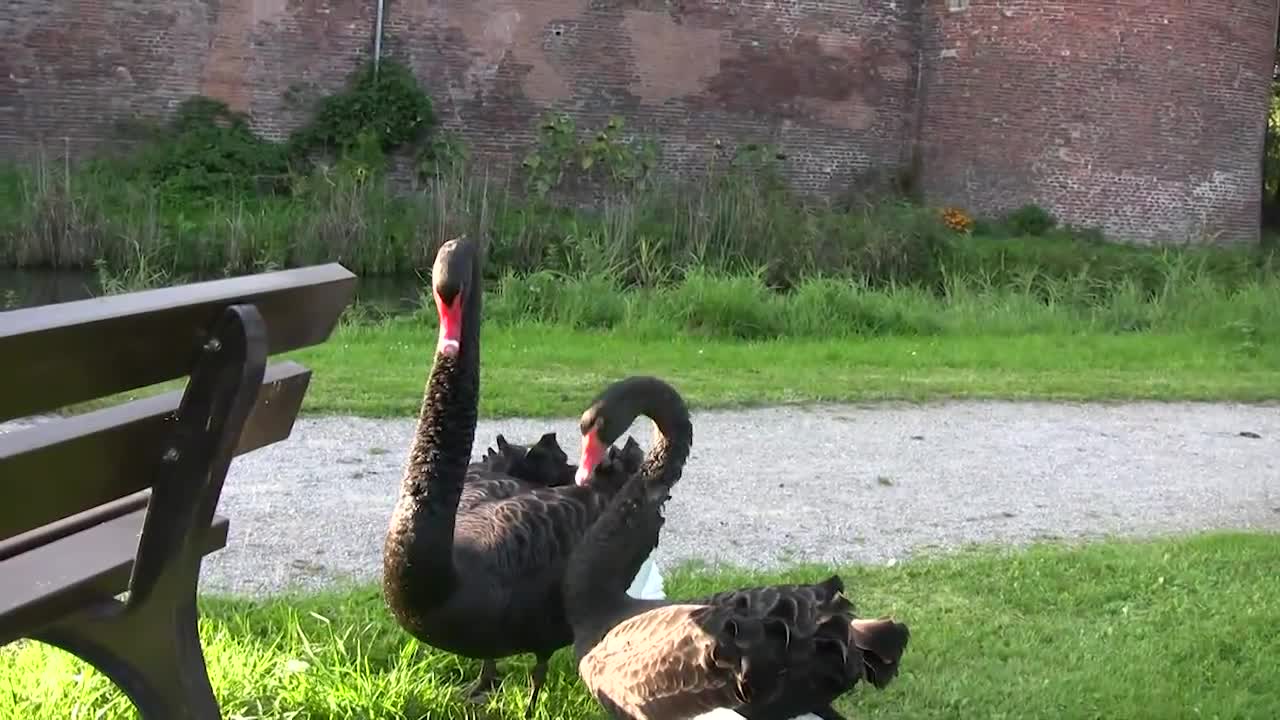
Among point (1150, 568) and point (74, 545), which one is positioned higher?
point (74, 545)

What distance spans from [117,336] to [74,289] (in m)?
14.2

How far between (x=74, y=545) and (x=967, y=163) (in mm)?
24188

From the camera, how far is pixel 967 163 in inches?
998

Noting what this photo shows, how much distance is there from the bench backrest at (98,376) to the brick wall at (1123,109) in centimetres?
2322

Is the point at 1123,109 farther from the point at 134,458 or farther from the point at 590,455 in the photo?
the point at 134,458

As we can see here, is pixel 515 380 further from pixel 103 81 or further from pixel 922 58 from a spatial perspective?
pixel 922 58

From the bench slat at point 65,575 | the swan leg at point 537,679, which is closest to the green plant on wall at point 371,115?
the swan leg at point 537,679

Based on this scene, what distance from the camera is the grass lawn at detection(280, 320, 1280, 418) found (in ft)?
25.9

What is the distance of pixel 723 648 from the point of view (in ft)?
9.40

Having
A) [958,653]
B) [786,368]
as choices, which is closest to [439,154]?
[786,368]

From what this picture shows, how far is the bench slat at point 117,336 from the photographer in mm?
1987

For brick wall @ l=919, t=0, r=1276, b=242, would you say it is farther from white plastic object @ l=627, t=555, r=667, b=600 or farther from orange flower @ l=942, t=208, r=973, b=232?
white plastic object @ l=627, t=555, r=667, b=600

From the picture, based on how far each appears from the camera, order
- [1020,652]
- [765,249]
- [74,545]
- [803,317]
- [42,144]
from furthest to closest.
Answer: [42,144] < [765,249] < [803,317] < [1020,652] < [74,545]

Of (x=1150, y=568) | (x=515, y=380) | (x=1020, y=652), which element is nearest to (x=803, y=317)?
(x=515, y=380)
